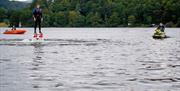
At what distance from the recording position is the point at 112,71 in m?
20.5

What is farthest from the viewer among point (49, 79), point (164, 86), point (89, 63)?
point (89, 63)

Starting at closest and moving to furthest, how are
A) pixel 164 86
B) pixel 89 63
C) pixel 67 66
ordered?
pixel 164 86 → pixel 67 66 → pixel 89 63

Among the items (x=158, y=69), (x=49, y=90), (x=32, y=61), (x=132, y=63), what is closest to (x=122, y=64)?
(x=132, y=63)

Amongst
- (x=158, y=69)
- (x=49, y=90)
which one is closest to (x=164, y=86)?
(x=49, y=90)

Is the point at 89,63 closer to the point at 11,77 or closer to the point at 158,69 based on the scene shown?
the point at 158,69

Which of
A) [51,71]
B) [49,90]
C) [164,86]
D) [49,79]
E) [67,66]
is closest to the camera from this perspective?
[49,90]

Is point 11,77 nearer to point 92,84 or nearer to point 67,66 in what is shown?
point 92,84

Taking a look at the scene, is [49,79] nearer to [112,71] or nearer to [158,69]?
[112,71]

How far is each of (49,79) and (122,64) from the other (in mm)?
6573

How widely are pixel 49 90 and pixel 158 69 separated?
24.6 ft

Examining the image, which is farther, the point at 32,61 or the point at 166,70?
the point at 32,61

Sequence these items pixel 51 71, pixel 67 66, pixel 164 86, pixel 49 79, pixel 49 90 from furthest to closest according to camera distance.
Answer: pixel 67 66 → pixel 51 71 → pixel 49 79 → pixel 164 86 → pixel 49 90

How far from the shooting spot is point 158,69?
21.5m

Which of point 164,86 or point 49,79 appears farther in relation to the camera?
point 49,79
